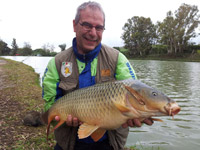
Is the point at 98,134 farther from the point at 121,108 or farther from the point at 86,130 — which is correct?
the point at 121,108

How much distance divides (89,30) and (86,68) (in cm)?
41

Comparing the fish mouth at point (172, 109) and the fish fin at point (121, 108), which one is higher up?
the fish mouth at point (172, 109)

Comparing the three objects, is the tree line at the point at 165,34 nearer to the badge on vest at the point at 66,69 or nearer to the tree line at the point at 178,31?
the tree line at the point at 178,31

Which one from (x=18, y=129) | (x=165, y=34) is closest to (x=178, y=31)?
(x=165, y=34)

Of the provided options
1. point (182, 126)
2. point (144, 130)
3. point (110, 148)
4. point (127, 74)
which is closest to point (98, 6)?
point (127, 74)

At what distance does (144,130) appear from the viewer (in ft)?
14.6

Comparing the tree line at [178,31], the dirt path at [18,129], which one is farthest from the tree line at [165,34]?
the dirt path at [18,129]

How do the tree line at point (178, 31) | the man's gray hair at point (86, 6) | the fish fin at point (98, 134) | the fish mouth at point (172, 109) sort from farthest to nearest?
the tree line at point (178, 31)
the man's gray hair at point (86, 6)
the fish fin at point (98, 134)
the fish mouth at point (172, 109)

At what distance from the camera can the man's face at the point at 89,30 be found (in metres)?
1.91

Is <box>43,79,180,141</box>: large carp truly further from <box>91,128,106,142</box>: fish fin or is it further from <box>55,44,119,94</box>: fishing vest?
<box>55,44,119,94</box>: fishing vest

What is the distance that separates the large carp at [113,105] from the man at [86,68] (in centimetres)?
25

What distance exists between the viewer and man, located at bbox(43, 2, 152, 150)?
193 cm

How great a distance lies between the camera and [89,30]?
193 cm

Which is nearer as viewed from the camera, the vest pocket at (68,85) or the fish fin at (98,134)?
A: the fish fin at (98,134)
